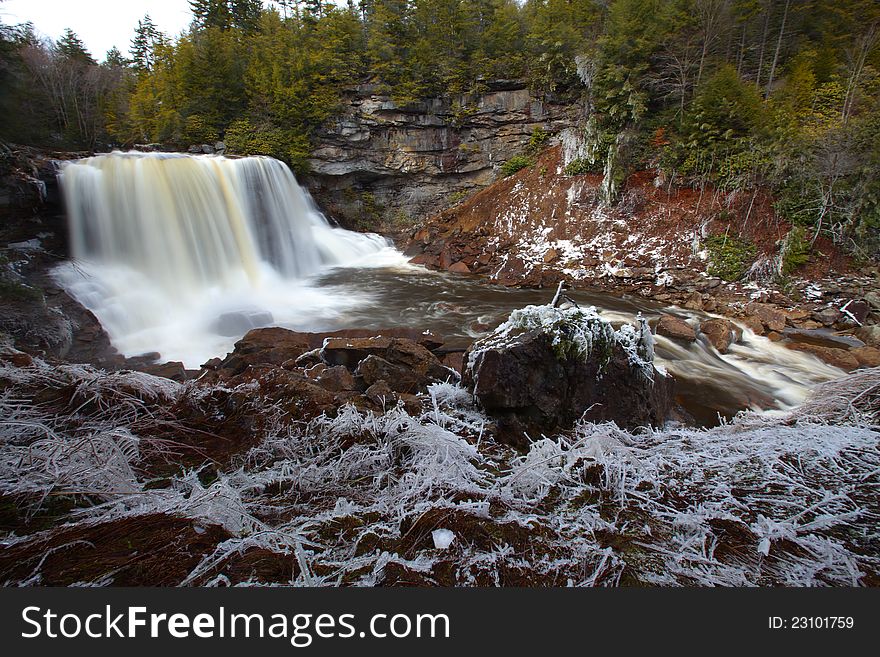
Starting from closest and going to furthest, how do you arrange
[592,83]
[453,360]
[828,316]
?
[453,360]
[828,316]
[592,83]

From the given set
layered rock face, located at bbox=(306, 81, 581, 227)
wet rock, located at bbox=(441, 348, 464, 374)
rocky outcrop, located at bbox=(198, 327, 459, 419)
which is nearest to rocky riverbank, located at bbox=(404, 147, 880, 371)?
layered rock face, located at bbox=(306, 81, 581, 227)

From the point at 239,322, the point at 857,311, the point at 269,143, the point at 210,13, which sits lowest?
the point at 239,322

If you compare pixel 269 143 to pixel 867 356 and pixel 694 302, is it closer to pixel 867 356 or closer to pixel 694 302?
pixel 694 302

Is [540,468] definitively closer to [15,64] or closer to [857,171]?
[15,64]

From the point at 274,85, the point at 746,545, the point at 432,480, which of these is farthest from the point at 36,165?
the point at 746,545

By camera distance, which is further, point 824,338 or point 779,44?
point 779,44

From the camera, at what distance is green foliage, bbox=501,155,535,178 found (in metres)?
20.1

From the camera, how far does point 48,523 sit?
5.66 ft

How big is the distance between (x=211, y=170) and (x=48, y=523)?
16.2m

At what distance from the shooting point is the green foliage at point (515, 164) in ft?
66.1

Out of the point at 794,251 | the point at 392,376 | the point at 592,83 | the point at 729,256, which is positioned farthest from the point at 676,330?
the point at 592,83

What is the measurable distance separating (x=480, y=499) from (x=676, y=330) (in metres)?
9.18

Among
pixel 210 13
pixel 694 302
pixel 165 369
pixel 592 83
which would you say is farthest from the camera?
pixel 210 13

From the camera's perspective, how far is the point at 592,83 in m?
16.2
